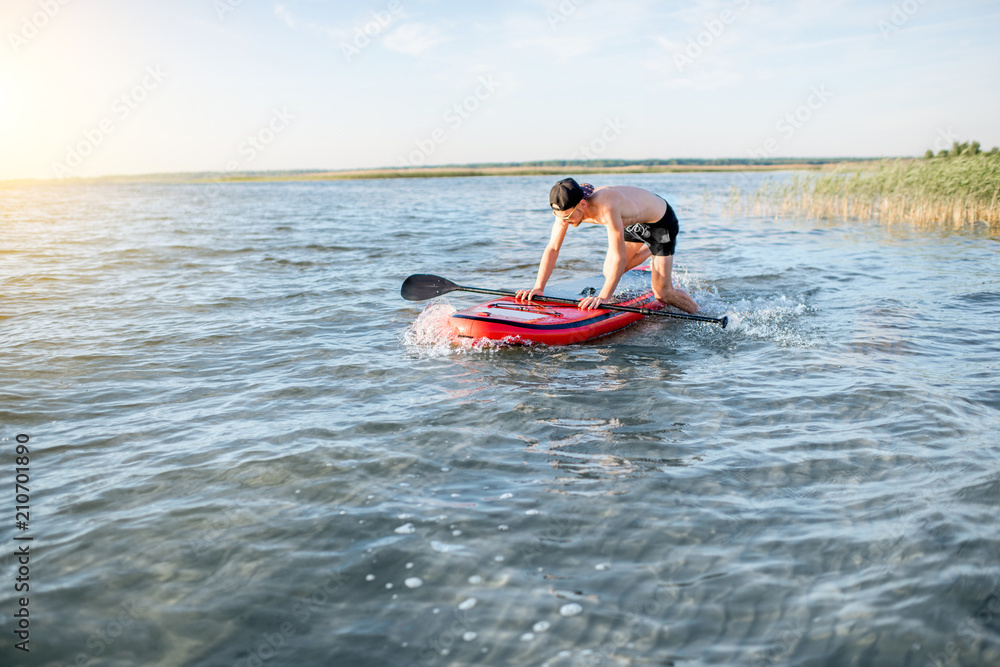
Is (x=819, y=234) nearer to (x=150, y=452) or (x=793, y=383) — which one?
(x=793, y=383)

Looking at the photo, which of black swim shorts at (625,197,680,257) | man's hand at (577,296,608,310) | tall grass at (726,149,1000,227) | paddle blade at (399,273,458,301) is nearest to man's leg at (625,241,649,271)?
black swim shorts at (625,197,680,257)

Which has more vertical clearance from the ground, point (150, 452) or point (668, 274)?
point (668, 274)

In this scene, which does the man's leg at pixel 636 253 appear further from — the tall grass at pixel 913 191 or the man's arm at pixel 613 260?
the tall grass at pixel 913 191

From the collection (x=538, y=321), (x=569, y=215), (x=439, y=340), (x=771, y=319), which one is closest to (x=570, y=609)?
(x=538, y=321)

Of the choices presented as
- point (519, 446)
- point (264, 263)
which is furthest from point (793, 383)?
point (264, 263)

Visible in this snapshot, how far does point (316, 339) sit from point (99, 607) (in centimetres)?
472

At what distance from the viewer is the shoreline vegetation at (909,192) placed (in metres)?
15.6

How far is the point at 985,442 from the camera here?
4117mm

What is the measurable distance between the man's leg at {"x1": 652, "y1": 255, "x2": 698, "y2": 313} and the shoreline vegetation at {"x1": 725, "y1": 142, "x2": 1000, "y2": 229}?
1257 cm

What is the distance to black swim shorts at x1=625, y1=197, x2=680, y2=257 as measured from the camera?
23.1 ft

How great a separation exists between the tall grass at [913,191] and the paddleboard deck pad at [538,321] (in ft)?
43.6

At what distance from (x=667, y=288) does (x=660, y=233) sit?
0.67 metres

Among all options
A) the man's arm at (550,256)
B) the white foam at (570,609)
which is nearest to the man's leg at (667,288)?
the man's arm at (550,256)

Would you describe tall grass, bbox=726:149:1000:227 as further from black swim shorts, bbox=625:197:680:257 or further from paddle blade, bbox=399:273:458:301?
paddle blade, bbox=399:273:458:301
